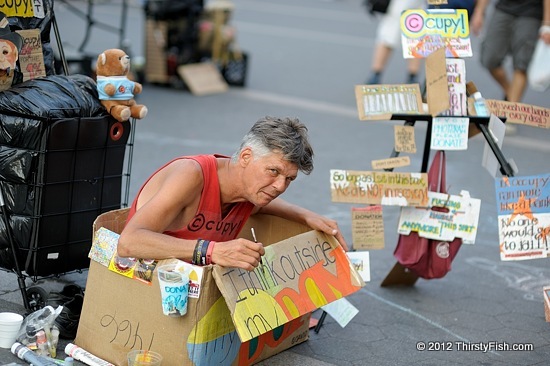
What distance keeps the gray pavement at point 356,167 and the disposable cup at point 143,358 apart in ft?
1.60

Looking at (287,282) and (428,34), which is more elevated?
(428,34)

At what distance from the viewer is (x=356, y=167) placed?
7156mm

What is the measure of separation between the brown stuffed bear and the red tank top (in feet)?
1.58

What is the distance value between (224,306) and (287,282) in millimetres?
297

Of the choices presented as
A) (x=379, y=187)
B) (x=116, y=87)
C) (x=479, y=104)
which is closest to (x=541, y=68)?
(x=479, y=104)

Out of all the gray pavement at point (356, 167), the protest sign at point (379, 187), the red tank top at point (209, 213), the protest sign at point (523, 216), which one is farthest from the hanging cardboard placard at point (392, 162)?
the red tank top at point (209, 213)

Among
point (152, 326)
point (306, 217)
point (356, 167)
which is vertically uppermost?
point (306, 217)

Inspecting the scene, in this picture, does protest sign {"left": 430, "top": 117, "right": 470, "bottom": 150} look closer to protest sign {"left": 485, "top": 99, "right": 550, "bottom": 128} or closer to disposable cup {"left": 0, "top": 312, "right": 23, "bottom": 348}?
protest sign {"left": 485, "top": 99, "right": 550, "bottom": 128}

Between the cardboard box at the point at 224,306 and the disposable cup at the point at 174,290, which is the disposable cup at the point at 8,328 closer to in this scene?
the cardboard box at the point at 224,306

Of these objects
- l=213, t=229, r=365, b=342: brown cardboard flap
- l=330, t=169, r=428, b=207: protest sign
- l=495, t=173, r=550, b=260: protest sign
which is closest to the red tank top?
l=213, t=229, r=365, b=342: brown cardboard flap

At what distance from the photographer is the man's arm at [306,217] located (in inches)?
153

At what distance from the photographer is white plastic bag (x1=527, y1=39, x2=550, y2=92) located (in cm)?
733

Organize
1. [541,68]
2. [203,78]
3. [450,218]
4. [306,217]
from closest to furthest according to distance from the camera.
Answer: [306,217] → [450,218] → [541,68] → [203,78]

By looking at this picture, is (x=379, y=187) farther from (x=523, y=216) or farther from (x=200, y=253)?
(x=200, y=253)
